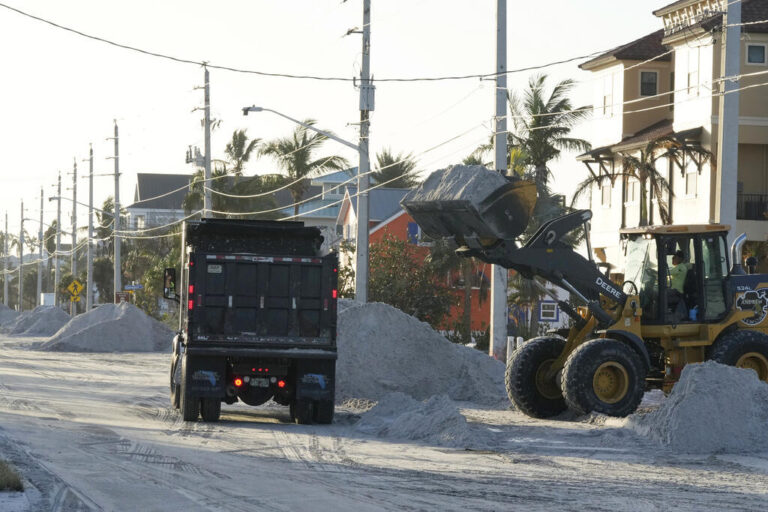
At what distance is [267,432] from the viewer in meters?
18.0

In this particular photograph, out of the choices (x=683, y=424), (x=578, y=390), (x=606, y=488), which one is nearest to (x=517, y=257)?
(x=578, y=390)

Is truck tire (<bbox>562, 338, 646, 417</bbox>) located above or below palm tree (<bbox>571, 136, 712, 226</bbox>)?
below

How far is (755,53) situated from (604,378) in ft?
78.8

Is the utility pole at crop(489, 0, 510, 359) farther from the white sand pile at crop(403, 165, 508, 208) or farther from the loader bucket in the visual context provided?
the loader bucket

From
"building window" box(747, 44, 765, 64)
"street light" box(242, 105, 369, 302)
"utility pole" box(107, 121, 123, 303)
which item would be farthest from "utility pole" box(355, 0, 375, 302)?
"utility pole" box(107, 121, 123, 303)

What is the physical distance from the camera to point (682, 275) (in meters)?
19.8

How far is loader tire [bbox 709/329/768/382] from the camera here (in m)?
19.1

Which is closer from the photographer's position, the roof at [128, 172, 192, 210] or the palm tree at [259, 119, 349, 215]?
the palm tree at [259, 119, 349, 215]

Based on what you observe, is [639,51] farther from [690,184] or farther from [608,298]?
[608,298]

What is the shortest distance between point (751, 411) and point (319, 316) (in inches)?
254

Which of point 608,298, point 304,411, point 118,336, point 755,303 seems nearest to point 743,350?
point 755,303

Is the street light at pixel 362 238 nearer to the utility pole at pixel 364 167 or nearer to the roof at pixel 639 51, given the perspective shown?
the utility pole at pixel 364 167

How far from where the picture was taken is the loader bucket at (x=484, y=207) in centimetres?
1814

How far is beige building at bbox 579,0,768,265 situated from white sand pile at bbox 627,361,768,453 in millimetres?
18566
